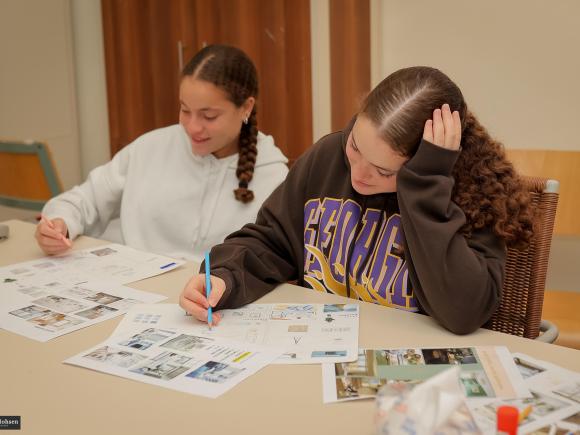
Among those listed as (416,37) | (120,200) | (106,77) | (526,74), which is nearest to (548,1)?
(526,74)

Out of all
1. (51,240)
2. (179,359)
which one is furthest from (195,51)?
(179,359)

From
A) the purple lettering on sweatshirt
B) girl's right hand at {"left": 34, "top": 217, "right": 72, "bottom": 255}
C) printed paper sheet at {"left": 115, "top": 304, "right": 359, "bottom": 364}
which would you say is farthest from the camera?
girl's right hand at {"left": 34, "top": 217, "right": 72, "bottom": 255}

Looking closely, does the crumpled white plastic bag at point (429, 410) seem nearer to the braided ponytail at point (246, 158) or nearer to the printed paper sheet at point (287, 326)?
the printed paper sheet at point (287, 326)

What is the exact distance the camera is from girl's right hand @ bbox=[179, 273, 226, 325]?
3.82 feet

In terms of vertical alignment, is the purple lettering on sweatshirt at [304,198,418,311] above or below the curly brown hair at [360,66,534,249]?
below

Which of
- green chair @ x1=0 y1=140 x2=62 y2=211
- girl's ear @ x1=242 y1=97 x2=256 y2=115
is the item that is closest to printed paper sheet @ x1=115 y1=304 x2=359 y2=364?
girl's ear @ x1=242 y1=97 x2=256 y2=115

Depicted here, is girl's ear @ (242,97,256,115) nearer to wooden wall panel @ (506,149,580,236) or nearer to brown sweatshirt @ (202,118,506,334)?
brown sweatshirt @ (202,118,506,334)

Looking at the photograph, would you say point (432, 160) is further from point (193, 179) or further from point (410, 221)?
point (193, 179)

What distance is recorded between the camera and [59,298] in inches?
51.8

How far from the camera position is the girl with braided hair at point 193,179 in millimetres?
1926

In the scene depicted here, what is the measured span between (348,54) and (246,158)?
3.46 ft

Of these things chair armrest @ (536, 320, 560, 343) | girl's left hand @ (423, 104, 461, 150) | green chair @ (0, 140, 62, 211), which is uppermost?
girl's left hand @ (423, 104, 461, 150)

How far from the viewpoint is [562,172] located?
6.57ft

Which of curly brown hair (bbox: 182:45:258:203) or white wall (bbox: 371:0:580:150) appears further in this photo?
white wall (bbox: 371:0:580:150)
